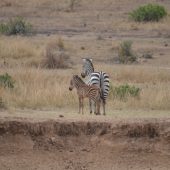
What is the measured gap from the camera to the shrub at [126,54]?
28234 millimetres

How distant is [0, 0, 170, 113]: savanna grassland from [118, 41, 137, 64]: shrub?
1.04ft

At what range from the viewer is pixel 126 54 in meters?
28.6

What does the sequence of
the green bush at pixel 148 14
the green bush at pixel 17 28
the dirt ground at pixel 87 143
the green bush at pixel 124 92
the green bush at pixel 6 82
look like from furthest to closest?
the green bush at pixel 148 14
the green bush at pixel 17 28
the green bush at pixel 6 82
the green bush at pixel 124 92
the dirt ground at pixel 87 143

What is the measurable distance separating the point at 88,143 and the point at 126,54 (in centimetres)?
1539

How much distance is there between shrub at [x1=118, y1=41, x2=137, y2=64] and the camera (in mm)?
28234

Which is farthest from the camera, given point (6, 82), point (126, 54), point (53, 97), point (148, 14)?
point (148, 14)

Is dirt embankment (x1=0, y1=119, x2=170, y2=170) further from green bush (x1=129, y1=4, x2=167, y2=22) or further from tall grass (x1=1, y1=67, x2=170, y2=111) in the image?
green bush (x1=129, y1=4, x2=167, y2=22)

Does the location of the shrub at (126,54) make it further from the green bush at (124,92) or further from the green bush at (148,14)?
the green bush at (148,14)

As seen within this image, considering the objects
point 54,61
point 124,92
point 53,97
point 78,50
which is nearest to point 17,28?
point 78,50

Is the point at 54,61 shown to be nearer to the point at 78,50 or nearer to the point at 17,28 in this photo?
the point at 78,50

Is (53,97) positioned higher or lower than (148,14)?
higher

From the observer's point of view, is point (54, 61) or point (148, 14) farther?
point (148, 14)

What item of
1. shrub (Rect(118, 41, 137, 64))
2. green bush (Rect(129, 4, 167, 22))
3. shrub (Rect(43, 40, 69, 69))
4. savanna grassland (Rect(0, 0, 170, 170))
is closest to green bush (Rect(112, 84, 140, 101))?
savanna grassland (Rect(0, 0, 170, 170))

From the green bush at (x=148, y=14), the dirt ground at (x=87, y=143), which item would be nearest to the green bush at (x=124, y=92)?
the dirt ground at (x=87, y=143)
